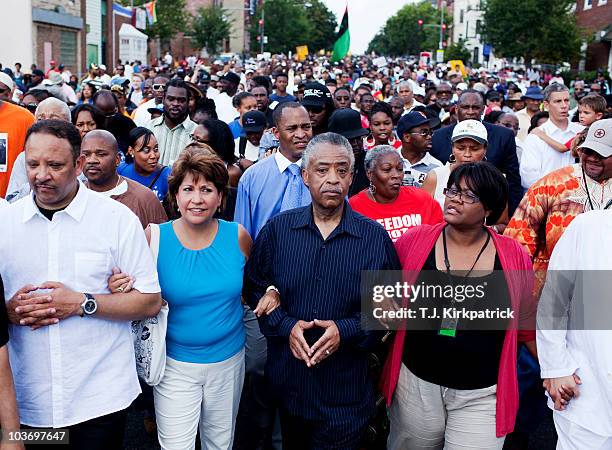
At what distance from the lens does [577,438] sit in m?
3.00

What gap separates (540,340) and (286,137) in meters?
2.32

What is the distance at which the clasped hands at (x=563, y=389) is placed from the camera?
3021mm

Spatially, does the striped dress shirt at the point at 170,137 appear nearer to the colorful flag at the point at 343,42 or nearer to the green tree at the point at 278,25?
the colorful flag at the point at 343,42

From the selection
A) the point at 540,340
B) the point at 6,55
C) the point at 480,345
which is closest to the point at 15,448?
the point at 480,345

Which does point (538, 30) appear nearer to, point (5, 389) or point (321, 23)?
point (5, 389)

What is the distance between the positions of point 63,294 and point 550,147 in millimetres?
5624

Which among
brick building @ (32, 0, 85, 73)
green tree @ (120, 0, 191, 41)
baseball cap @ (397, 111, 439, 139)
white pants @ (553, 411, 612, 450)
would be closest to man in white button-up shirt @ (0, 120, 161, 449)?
white pants @ (553, 411, 612, 450)

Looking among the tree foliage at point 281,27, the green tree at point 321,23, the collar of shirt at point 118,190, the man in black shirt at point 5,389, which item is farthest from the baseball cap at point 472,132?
the green tree at point 321,23

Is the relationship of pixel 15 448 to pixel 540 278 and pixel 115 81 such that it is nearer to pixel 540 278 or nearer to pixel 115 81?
pixel 540 278

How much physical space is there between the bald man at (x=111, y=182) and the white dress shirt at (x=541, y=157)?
4041mm

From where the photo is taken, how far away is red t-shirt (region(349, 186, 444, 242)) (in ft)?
14.5

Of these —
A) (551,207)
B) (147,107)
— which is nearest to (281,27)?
(147,107)

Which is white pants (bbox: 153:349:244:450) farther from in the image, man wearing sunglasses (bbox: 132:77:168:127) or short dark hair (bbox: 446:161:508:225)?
man wearing sunglasses (bbox: 132:77:168:127)

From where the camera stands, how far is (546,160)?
6934 millimetres
